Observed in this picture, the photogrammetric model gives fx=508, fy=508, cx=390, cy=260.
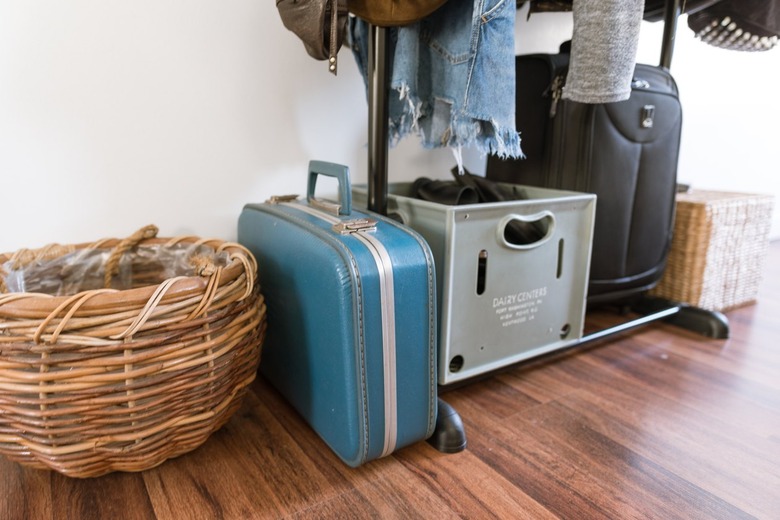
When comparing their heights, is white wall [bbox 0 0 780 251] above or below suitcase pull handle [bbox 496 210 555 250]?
above

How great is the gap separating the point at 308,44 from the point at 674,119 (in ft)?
2.87

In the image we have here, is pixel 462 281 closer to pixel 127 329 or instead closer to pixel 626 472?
pixel 626 472

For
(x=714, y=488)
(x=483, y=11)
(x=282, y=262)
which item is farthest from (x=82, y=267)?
(x=714, y=488)

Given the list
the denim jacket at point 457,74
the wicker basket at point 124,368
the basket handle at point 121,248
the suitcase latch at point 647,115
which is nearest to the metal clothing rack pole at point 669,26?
the suitcase latch at point 647,115

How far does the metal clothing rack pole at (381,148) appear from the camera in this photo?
0.82 meters

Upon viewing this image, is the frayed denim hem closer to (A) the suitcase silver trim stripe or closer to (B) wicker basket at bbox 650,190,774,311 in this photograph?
(A) the suitcase silver trim stripe

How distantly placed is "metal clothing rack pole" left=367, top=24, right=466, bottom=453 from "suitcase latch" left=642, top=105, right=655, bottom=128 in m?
0.60

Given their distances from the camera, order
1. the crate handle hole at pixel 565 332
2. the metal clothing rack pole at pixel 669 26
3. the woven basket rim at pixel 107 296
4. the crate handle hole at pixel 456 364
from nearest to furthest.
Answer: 1. the woven basket rim at pixel 107 296
2. the crate handle hole at pixel 456 364
3. the crate handle hole at pixel 565 332
4. the metal clothing rack pole at pixel 669 26

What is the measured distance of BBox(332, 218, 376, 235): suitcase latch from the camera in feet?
2.46

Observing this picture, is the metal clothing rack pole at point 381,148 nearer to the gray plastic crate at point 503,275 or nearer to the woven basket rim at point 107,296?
the gray plastic crate at point 503,275

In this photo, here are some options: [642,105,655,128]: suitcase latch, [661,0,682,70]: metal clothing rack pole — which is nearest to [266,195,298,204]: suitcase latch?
[642,105,655,128]: suitcase latch

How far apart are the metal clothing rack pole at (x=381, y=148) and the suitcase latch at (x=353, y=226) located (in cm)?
17

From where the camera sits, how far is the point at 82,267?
931 millimetres

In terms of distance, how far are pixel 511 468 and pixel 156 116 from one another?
2.99ft
